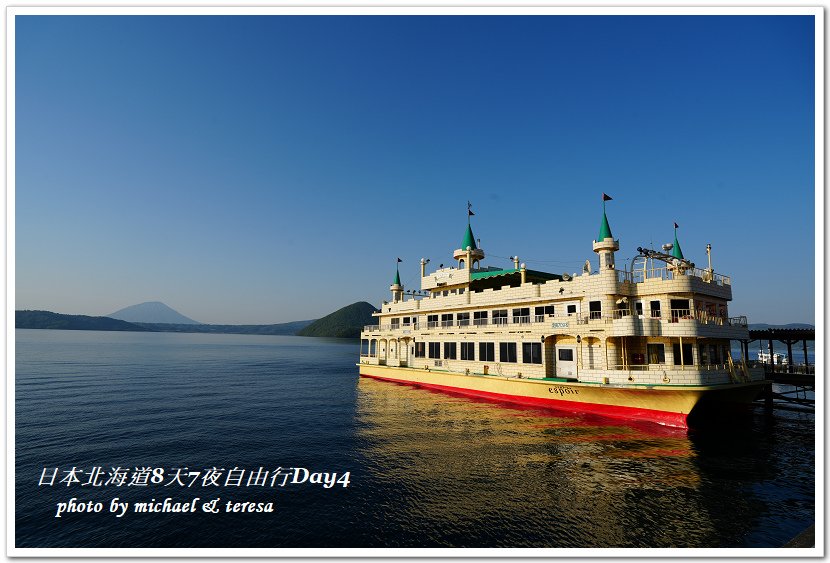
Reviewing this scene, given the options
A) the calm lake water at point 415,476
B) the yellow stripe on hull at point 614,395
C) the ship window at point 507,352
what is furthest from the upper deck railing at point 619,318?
the calm lake water at point 415,476

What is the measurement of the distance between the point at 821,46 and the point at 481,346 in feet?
106

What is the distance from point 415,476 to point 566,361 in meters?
19.0

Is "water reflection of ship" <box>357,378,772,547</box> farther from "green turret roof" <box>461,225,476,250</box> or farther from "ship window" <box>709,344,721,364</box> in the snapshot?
"green turret roof" <box>461,225,476,250</box>

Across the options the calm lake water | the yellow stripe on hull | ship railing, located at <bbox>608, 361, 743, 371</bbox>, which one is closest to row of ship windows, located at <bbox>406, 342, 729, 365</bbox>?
ship railing, located at <bbox>608, 361, 743, 371</bbox>

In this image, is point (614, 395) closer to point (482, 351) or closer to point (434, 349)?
point (482, 351)

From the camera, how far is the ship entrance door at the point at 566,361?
32.8 m

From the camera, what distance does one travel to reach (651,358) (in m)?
28.8

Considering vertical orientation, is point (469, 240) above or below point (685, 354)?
above

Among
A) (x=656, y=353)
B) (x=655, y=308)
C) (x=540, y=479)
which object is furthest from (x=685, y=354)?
(x=540, y=479)

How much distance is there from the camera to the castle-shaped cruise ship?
2684 cm

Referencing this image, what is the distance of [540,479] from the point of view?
18.8m

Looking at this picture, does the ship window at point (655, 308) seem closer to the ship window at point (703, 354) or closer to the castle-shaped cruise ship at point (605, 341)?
the castle-shaped cruise ship at point (605, 341)
